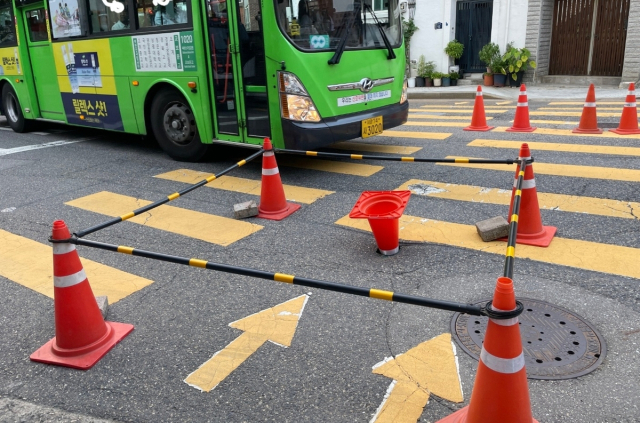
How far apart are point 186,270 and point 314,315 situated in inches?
55.2

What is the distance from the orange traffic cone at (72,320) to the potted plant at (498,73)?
15.9m

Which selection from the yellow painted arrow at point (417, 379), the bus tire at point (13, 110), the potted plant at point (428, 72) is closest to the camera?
the yellow painted arrow at point (417, 379)

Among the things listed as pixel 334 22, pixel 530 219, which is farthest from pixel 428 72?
pixel 530 219

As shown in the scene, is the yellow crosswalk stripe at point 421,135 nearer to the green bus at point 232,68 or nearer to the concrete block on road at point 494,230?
the green bus at point 232,68

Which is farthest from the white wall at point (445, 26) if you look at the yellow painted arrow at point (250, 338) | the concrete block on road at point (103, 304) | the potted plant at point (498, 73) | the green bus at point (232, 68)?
the concrete block on road at point (103, 304)

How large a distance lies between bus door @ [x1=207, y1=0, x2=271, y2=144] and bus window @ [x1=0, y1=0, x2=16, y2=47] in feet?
19.2

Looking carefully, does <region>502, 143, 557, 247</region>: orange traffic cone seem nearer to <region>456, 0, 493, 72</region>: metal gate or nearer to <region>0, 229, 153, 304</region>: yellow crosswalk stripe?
<region>0, 229, 153, 304</region>: yellow crosswalk stripe

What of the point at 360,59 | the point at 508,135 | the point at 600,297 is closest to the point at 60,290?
the point at 600,297

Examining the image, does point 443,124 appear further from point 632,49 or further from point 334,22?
point 632,49

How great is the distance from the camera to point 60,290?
10.8ft

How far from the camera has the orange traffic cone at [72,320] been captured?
326 centimetres

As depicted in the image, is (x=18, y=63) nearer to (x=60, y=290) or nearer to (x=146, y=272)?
(x=146, y=272)

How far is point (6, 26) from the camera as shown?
35.0ft

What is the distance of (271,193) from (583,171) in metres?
3.99
